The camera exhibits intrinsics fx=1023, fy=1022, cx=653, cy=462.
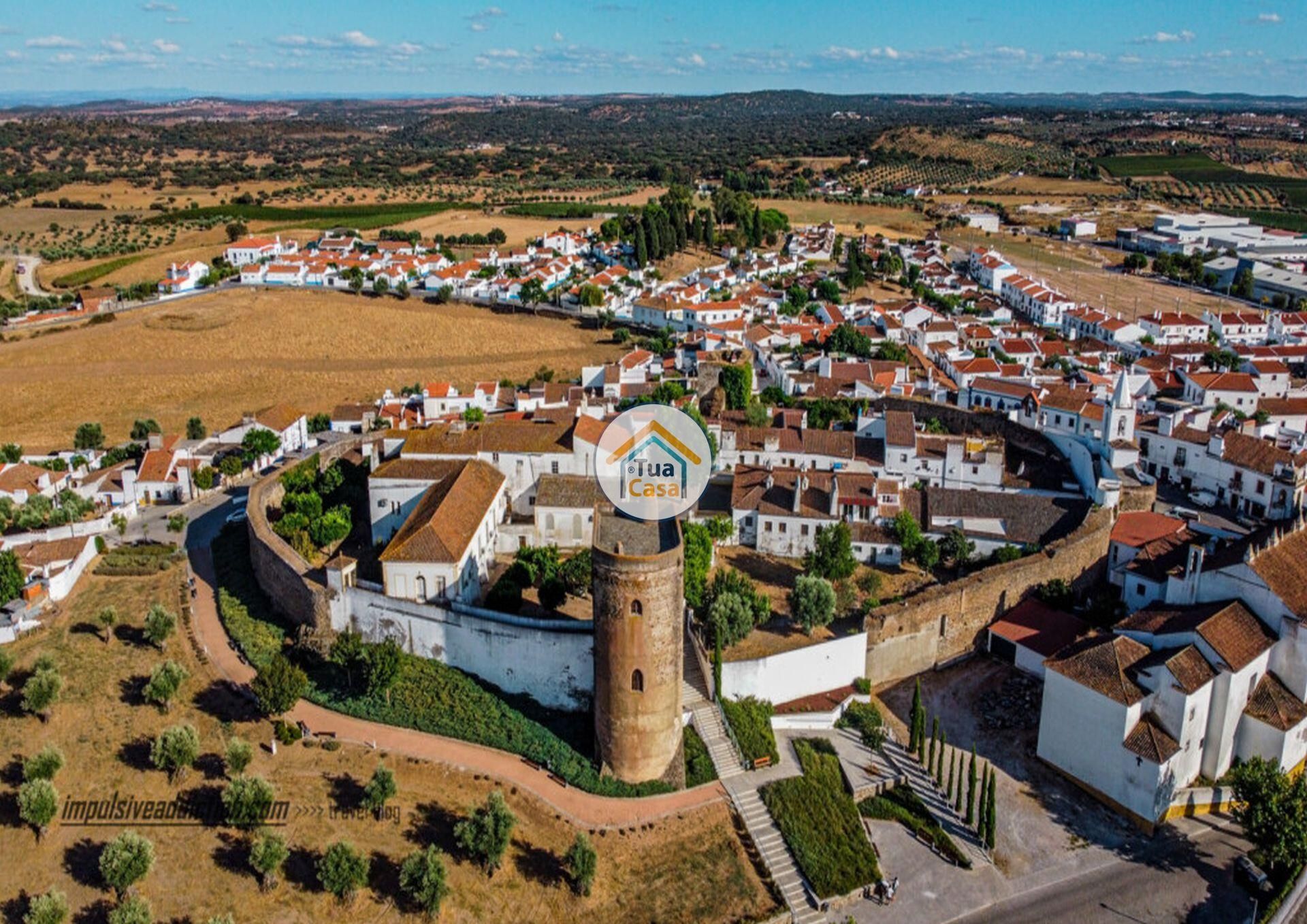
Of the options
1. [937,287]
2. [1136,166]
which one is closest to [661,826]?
[937,287]

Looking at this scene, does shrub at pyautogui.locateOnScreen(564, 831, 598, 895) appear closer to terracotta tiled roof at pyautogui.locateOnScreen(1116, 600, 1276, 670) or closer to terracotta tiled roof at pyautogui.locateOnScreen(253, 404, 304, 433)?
terracotta tiled roof at pyautogui.locateOnScreen(1116, 600, 1276, 670)

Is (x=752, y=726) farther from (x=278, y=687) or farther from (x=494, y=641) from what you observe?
(x=278, y=687)

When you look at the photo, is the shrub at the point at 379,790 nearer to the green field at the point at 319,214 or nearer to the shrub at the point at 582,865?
the shrub at the point at 582,865

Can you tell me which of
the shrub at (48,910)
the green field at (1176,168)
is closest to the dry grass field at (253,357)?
the shrub at (48,910)

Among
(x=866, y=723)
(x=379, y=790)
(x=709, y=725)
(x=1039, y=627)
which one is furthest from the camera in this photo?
(x=1039, y=627)

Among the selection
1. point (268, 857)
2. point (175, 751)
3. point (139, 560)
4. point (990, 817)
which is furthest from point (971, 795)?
point (139, 560)

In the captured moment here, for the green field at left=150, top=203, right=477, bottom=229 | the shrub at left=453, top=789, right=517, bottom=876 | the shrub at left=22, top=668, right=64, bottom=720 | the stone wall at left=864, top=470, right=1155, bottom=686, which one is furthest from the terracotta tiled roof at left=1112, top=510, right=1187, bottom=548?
the green field at left=150, top=203, right=477, bottom=229
